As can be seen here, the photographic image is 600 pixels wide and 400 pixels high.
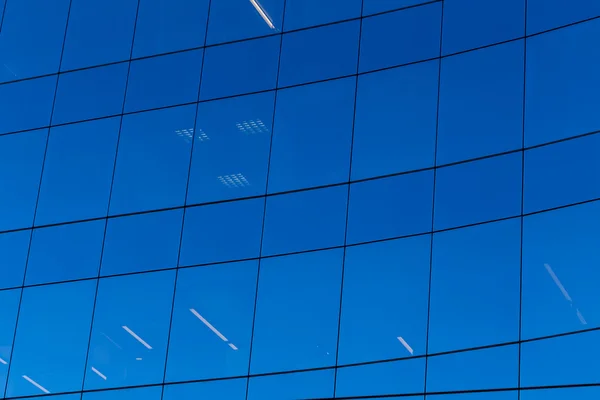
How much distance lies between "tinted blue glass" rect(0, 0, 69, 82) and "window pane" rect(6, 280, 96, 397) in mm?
7822

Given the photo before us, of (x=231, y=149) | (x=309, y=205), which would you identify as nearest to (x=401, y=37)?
(x=309, y=205)

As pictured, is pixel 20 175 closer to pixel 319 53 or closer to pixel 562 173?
pixel 319 53

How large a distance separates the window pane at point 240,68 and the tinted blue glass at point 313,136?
1198 millimetres

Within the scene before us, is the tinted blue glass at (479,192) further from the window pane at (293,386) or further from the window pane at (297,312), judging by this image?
the window pane at (293,386)

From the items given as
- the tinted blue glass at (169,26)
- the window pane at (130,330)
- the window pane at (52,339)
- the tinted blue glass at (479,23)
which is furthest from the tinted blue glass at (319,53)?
the window pane at (52,339)

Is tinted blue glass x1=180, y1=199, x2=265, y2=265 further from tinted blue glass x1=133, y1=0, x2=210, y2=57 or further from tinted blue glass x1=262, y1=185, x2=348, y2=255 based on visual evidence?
tinted blue glass x1=133, y1=0, x2=210, y2=57

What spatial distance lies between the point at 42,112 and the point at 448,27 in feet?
41.6

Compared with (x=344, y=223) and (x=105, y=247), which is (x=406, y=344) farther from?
(x=105, y=247)

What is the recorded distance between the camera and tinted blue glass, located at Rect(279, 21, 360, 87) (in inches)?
1199

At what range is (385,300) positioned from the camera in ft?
87.4

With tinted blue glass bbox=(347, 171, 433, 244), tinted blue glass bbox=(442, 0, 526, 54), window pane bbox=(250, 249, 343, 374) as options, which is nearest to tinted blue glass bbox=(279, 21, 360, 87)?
tinted blue glass bbox=(442, 0, 526, 54)

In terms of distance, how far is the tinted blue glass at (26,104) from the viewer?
33.6 metres

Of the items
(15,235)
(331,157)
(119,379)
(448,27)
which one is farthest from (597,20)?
(15,235)

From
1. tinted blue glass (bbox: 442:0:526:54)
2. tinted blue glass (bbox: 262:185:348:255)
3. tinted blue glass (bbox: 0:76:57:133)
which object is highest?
tinted blue glass (bbox: 0:76:57:133)
